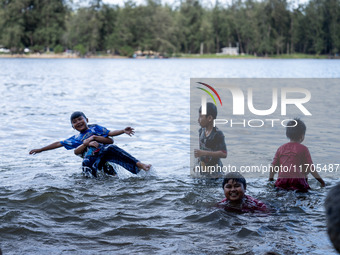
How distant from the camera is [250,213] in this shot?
562cm

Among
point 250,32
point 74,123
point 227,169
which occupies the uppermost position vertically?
point 250,32

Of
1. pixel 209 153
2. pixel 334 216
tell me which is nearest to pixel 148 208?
pixel 209 153

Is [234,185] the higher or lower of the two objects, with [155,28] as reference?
lower

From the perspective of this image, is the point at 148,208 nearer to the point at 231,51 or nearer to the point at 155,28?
the point at 155,28

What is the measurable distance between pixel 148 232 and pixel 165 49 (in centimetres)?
10385

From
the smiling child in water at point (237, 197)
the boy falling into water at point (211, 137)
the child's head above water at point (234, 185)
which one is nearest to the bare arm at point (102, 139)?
the boy falling into water at point (211, 137)

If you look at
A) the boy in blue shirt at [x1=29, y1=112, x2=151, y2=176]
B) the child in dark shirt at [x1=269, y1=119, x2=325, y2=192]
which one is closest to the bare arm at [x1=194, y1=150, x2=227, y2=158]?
the child in dark shirt at [x1=269, y1=119, x2=325, y2=192]

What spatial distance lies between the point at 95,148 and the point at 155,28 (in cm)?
10290

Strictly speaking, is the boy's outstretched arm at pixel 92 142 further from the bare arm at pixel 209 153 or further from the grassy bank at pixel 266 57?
the grassy bank at pixel 266 57

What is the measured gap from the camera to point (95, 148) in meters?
7.23

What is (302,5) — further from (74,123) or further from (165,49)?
(74,123)

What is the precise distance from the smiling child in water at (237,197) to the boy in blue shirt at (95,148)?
1.97 meters

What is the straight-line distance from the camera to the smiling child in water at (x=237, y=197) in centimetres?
539

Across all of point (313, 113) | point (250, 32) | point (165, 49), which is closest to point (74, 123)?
point (313, 113)
